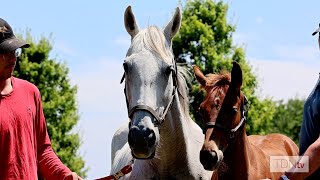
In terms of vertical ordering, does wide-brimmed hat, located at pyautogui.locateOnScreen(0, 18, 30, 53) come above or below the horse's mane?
above

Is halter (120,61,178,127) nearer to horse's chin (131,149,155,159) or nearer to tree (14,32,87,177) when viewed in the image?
horse's chin (131,149,155,159)

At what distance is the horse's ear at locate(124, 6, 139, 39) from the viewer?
6.26 meters

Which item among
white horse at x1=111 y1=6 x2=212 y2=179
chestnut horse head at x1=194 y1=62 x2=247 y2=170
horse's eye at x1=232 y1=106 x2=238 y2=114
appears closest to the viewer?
white horse at x1=111 y1=6 x2=212 y2=179

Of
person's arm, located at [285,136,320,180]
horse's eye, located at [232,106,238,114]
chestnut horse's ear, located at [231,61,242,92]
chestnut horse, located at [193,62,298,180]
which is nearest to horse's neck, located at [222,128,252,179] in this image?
chestnut horse, located at [193,62,298,180]

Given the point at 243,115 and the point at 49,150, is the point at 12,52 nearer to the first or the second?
the point at 49,150

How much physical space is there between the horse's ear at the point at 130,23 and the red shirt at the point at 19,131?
4.59 ft

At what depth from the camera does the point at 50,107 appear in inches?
853

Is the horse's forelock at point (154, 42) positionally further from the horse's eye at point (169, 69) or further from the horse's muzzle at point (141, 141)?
the horse's muzzle at point (141, 141)

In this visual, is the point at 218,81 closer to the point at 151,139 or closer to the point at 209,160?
the point at 209,160

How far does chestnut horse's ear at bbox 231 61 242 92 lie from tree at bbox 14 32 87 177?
1549 centimetres

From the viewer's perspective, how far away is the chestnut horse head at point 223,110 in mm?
6445

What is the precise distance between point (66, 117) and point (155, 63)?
16698 millimetres

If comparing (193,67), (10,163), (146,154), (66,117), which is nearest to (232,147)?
(193,67)

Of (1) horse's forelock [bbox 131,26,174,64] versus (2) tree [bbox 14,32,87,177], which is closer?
(1) horse's forelock [bbox 131,26,174,64]
